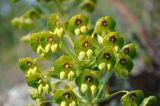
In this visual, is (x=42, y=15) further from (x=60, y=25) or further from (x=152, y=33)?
(x=152, y=33)

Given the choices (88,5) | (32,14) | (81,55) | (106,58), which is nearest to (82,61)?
(81,55)

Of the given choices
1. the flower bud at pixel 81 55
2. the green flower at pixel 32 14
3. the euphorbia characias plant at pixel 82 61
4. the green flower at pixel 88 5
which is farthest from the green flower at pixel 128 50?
the green flower at pixel 32 14

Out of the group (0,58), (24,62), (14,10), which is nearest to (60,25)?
(24,62)

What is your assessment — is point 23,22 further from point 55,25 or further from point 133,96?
point 133,96

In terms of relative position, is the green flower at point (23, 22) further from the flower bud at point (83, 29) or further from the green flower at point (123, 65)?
the green flower at point (123, 65)

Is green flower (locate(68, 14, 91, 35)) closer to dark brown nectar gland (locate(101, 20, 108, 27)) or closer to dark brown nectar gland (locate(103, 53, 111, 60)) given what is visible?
dark brown nectar gland (locate(101, 20, 108, 27))

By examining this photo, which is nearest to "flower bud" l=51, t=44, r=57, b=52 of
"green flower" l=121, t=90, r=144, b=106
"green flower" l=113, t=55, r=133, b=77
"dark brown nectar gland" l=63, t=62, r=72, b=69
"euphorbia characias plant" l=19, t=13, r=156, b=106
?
"euphorbia characias plant" l=19, t=13, r=156, b=106
